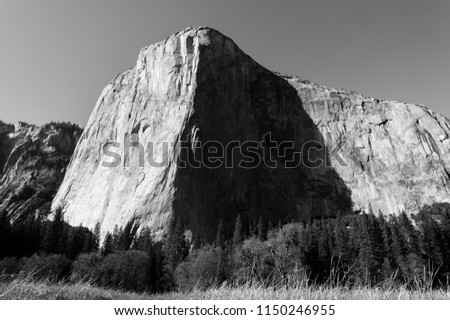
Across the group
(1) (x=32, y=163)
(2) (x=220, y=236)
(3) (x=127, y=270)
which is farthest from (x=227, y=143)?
(1) (x=32, y=163)

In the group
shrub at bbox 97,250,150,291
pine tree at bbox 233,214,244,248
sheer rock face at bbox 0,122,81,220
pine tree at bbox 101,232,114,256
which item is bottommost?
shrub at bbox 97,250,150,291

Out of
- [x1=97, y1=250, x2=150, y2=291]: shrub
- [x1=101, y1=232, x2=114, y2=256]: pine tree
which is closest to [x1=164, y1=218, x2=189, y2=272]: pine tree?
[x1=97, y1=250, x2=150, y2=291]: shrub

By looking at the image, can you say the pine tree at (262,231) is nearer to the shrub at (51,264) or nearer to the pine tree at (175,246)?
the pine tree at (175,246)

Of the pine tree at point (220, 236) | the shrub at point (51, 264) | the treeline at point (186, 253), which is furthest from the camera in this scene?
the pine tree at point (220, 236)

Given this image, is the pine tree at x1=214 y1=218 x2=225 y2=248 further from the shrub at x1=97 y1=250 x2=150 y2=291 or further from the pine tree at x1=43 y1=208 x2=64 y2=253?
the pine tree at x1=43 y1=208 x2=64 y2=253

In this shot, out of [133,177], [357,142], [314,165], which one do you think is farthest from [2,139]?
[357,142]

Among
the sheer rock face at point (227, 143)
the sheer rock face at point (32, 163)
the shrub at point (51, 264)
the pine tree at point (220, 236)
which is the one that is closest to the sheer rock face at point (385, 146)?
the sheer rock face at point (227, 143)

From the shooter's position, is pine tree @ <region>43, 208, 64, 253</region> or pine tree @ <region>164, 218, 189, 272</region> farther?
pine tree @ <region>164, 218, 189, 272</region>

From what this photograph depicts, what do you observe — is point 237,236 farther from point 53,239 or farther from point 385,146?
point 385,146
